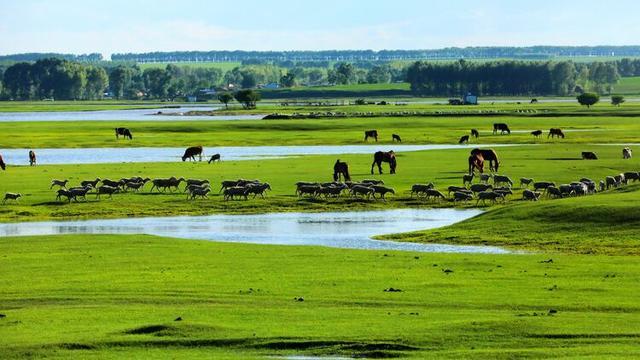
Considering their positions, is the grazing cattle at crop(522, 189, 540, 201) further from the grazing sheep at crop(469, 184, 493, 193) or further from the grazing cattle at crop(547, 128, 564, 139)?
the grazing cattle at crop(547, 128, 564, 139)

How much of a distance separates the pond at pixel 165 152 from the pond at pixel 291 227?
2936cm

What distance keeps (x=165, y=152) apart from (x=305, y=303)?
6098 cm

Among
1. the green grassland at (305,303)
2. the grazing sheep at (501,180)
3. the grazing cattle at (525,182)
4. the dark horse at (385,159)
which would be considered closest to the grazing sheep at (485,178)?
the grazing sheep at (501,180)

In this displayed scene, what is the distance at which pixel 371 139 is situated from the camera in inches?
3986

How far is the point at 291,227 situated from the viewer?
45.7 metres

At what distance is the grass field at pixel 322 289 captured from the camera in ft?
→ 78.8

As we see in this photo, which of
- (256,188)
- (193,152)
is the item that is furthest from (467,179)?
(193,152)

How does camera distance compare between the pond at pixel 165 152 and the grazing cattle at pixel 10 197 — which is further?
the pond at pixel 165 152

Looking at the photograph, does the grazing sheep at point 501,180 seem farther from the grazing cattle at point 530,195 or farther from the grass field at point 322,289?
the grazing cattle at point 530,195

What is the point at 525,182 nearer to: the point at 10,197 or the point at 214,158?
the point at 10,197

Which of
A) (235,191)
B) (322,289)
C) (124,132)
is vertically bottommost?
(124,132)

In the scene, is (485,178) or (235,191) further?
(485,178)

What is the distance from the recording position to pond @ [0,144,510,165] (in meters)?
79.8

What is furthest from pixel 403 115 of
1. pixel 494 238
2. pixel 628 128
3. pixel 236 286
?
pixel 236 286
